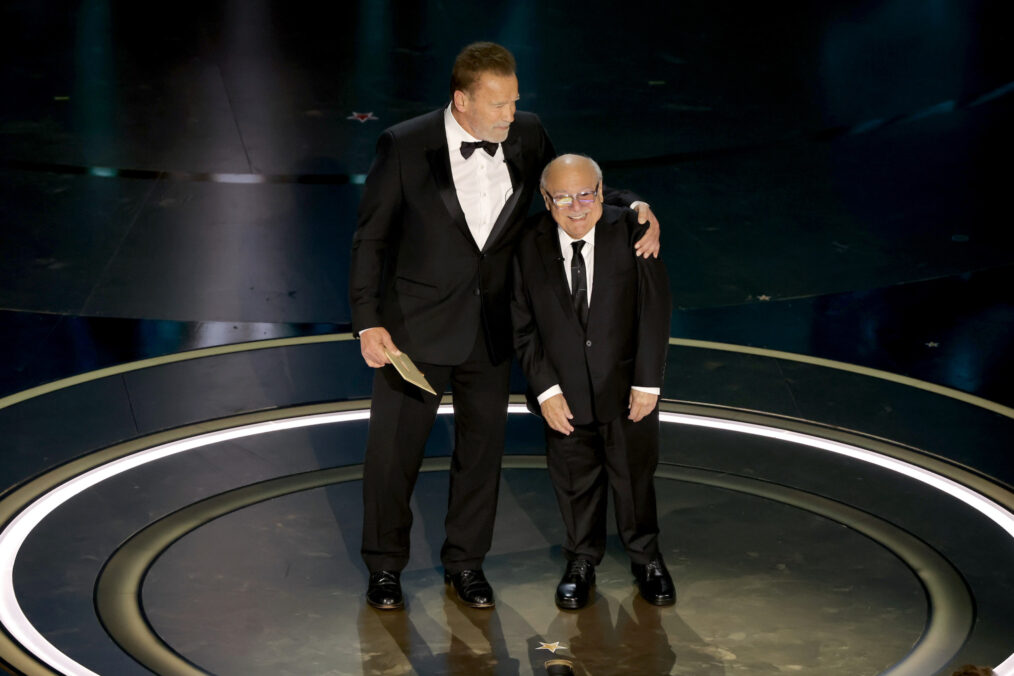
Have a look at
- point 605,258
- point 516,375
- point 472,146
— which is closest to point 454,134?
point 472,146

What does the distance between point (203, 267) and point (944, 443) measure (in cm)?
358

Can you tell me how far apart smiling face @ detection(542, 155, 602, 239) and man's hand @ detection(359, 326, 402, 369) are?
0.56 m

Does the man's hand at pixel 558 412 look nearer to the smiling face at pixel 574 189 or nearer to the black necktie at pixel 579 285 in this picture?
the black necktie at pixel 579 285

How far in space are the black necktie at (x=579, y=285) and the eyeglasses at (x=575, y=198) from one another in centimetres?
15

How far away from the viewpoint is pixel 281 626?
4.25 meters

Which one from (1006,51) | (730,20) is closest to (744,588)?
(1006,51)

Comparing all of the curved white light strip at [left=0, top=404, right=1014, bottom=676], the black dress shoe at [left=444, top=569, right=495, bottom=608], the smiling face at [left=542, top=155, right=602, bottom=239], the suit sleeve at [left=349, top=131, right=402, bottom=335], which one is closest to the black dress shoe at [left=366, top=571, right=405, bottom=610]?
the black dress shoe at [left=444, top=569, right=495, bottom=608]

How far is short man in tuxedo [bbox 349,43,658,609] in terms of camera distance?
13.8ft

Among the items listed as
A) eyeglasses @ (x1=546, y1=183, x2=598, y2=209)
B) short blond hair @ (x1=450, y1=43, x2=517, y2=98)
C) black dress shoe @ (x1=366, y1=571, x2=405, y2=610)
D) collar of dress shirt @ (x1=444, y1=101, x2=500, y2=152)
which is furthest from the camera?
black dress shoe @ (x1=366, y1=571, x2=405, y2=610)

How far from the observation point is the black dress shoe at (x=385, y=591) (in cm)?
435

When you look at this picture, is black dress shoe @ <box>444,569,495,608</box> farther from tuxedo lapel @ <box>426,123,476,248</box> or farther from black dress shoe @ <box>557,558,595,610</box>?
tuxedo lapel @ <box>426,123,476,248</box>

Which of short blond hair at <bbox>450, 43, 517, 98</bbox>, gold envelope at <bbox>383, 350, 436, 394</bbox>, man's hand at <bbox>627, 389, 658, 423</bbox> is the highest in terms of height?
short blond hair at <bbox>450, 43, 517, 98</bbox>

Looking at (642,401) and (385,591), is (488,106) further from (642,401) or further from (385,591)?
(385,591)

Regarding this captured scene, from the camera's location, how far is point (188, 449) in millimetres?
5453
